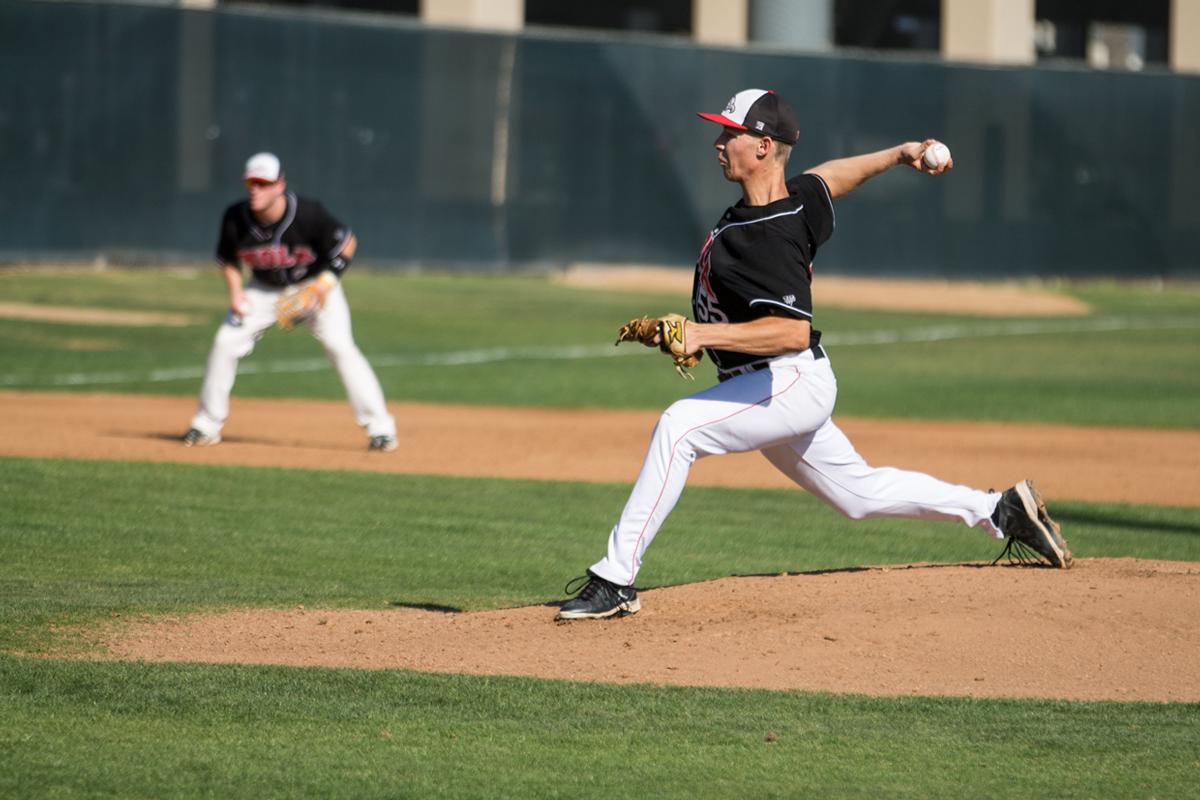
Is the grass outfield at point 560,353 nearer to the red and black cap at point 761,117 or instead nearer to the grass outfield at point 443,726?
the grass outfield at point 443,726

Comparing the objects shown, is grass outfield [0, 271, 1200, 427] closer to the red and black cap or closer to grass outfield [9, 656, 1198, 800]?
the red and black cap

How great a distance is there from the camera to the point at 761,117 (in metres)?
6.34

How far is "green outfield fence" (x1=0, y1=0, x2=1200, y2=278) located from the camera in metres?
23.8

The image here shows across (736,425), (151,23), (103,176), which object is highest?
(151,23)

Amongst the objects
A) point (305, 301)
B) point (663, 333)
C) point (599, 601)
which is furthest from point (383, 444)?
point (663, 333)

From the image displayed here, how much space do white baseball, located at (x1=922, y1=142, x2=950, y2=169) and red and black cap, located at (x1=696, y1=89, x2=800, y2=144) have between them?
0.54 m

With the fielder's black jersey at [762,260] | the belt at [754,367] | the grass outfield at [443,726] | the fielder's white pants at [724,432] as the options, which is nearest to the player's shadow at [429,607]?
the grass outfield at [443,726]

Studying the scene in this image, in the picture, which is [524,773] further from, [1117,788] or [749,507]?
[749,507]

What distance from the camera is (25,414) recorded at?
1371 cm

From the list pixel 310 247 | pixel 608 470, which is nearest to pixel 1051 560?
pixel 608 470

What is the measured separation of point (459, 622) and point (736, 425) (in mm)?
1304

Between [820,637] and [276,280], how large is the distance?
646 cm

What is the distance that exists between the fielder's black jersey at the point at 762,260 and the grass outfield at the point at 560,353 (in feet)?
30.8

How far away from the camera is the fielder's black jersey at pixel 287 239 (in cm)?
1157
